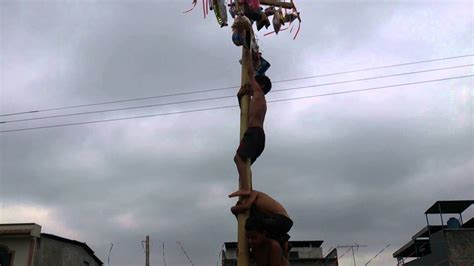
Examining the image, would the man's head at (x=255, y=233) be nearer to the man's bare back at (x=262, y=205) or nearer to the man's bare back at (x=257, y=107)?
the man's bare back at (x=262, y=205)

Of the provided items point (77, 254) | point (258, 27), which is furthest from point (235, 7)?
point (77, 254)

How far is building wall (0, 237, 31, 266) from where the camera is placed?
17859 millimetres

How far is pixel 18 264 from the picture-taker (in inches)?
703

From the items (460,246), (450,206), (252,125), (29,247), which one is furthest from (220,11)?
(450,206)

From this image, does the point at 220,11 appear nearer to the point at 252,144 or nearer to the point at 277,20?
the point at 277,20

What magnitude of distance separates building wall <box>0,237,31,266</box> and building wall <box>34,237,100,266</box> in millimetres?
844

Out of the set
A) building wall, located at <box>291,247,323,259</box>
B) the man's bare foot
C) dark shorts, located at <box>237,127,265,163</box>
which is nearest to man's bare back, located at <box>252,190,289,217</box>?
the man's bare foot

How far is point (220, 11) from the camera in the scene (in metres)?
5.93

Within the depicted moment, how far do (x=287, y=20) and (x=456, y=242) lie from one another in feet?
52.9

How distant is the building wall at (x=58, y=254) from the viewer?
19.5 meters

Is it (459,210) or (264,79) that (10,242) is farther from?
(459,210)

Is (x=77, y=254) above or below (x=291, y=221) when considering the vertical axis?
above

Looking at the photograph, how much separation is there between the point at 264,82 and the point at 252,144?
3.23 feet

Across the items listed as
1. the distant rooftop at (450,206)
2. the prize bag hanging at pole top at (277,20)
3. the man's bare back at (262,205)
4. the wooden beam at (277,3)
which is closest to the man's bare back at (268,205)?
the man's bare back at (262,205)
